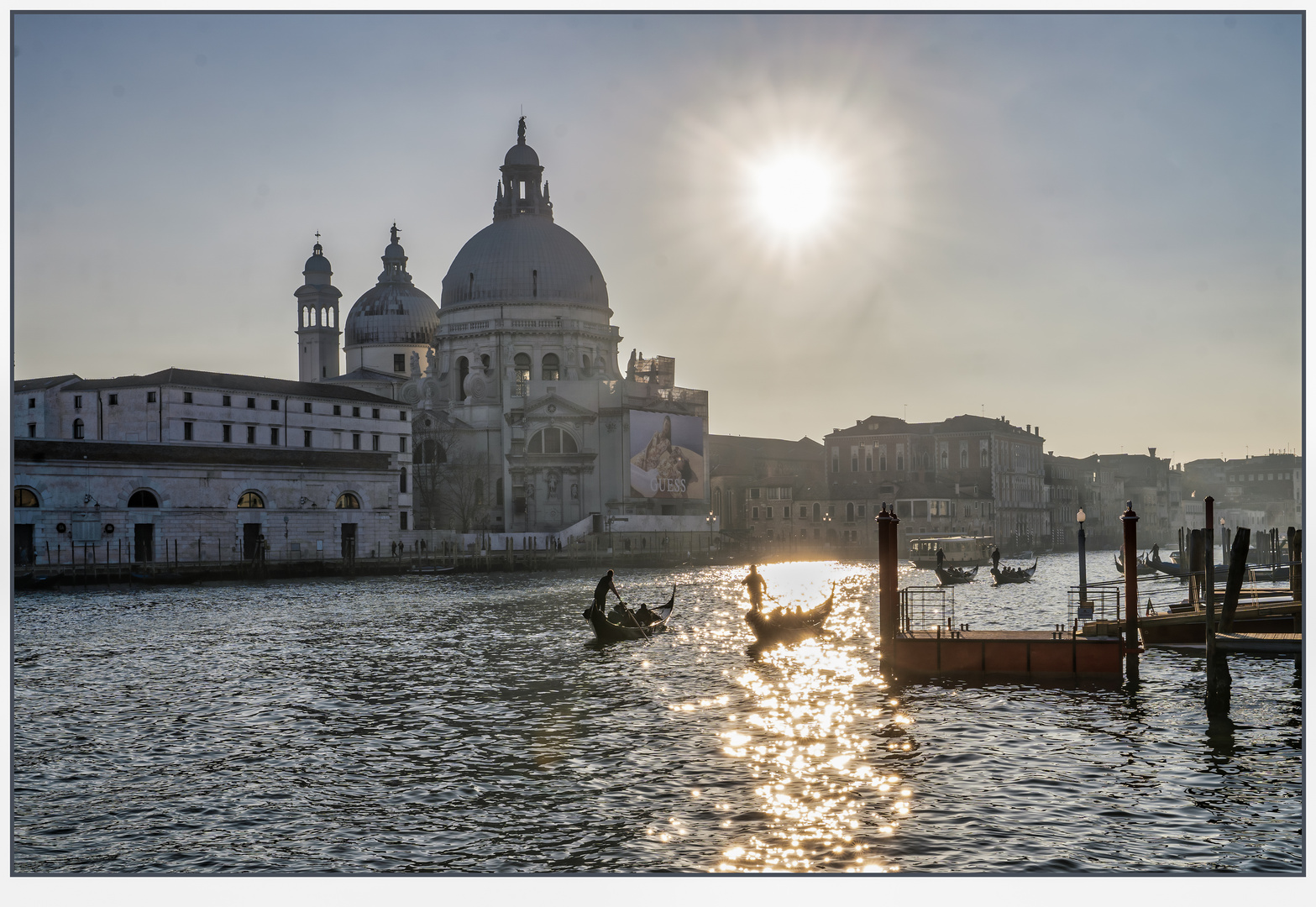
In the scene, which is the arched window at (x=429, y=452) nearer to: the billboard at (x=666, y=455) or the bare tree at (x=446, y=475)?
the bare tree at (x=446, y=475)

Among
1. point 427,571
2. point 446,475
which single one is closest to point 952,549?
point 446,475

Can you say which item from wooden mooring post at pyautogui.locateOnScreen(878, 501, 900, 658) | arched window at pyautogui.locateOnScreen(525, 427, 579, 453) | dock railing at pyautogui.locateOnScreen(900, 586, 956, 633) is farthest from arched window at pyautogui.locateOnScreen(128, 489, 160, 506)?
wooden mooring post at pyautogui.locateOnScreen(878, 501, 900, 658)

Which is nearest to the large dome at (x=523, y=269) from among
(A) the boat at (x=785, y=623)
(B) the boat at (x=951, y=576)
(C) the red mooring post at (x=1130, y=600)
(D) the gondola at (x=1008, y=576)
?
(B) the boat at (x=951, y=576)

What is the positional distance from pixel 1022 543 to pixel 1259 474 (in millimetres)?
36202

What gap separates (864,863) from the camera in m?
11.5

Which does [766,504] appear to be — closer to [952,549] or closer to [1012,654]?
[952,549]

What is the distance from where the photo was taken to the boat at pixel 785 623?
2862 centimetres

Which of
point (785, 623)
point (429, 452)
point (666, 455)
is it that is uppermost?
point (429, 452)

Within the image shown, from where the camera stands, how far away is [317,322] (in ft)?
341

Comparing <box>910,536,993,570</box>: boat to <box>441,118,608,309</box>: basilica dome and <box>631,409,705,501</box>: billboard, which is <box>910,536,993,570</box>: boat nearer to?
<box>631,409,705,501</box>: billboard

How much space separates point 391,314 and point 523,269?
1446 centimetres

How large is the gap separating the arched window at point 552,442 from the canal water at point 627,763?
56.3 metres

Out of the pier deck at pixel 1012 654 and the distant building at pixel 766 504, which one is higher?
the distant building at pixel 766 504

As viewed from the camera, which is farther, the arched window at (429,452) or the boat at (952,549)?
the arched window at (429,452)
